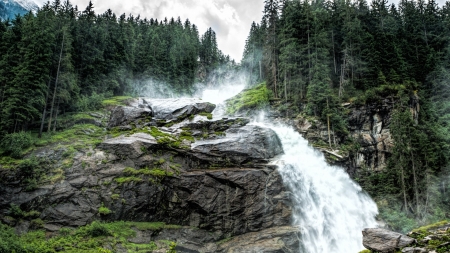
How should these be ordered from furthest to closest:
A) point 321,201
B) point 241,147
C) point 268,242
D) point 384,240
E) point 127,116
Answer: point 127,116
point 241,147
point 321,201
point 268,242
point 384,240

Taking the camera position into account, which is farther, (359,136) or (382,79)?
(382,79)

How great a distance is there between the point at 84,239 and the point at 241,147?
1369cm

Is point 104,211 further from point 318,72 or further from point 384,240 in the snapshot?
point 318,72

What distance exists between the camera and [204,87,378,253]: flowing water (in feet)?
73.2

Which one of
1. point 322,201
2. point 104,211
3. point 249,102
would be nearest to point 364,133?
point 249,102

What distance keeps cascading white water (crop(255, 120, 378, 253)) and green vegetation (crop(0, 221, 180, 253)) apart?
1058cm

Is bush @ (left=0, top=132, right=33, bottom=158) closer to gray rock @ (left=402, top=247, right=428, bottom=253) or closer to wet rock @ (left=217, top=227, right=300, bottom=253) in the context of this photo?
wet rock @ (left=217, top=227, right=300, bottom=253)

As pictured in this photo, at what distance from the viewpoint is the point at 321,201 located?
25.0m

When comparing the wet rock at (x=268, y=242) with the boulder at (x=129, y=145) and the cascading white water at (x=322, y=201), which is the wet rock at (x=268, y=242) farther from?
the boulder at (x=129, y=145)

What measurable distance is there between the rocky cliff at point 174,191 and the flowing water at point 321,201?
1345 millimetres

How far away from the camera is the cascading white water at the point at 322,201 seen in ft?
73.3

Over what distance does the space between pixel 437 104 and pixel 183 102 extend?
33511mm

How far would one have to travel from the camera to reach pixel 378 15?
55375 mm

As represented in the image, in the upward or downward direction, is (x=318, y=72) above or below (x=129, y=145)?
above
